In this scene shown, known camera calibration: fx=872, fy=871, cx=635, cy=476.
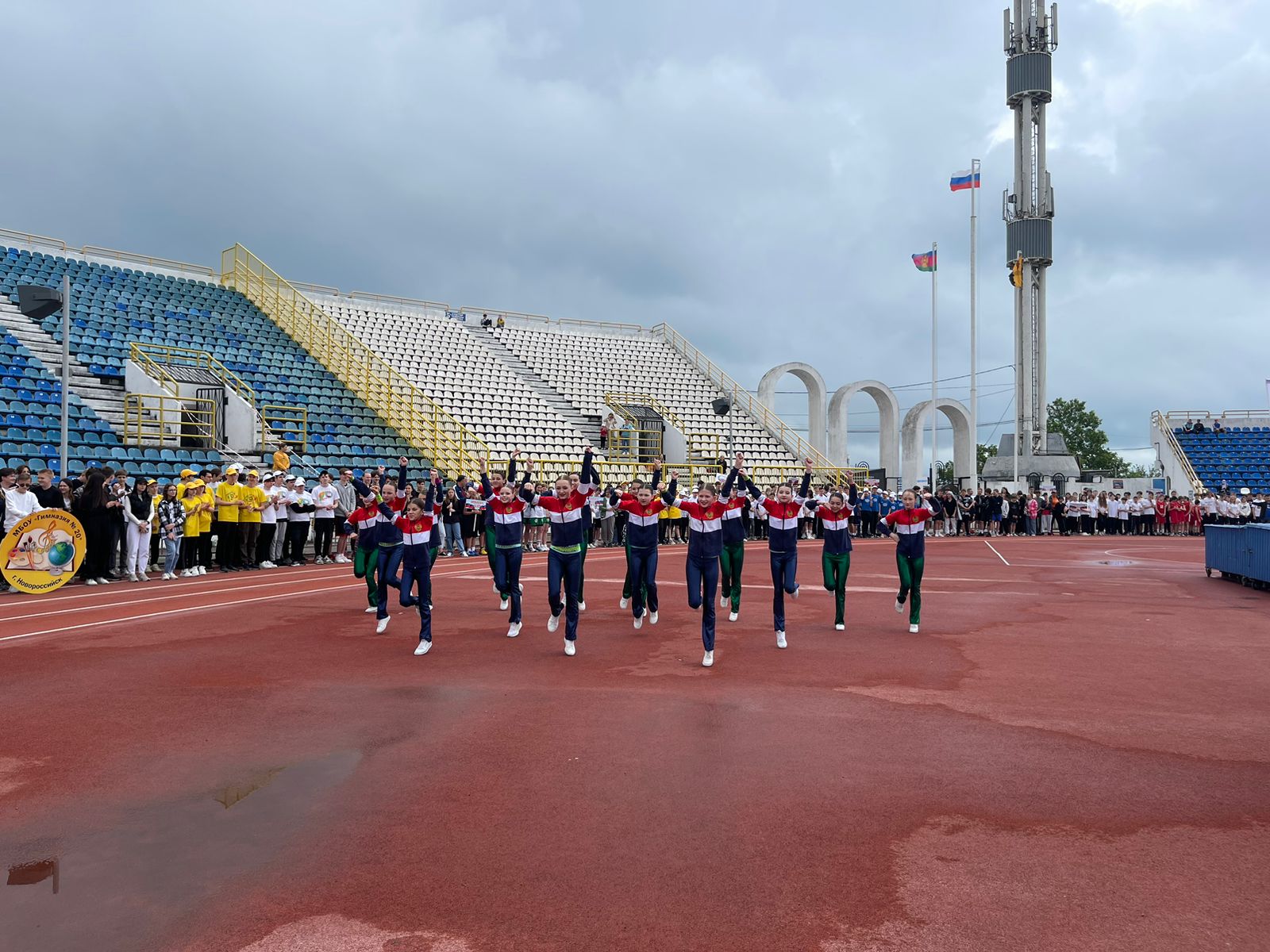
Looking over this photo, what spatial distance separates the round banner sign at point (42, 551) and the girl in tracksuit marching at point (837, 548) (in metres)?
12.3

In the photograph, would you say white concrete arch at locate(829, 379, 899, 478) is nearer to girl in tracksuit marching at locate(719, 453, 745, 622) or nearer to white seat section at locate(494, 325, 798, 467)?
white seat section at locate(494, 325, 798, 467)

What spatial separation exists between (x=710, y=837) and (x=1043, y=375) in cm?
4849

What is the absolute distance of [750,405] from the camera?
4066 centimetres

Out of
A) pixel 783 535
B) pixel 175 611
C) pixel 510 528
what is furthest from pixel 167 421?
pixel 783 535

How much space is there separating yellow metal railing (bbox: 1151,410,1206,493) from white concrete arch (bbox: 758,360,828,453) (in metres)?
18.6

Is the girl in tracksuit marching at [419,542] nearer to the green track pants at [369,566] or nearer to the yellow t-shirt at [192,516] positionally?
the green track pants at [369,566]

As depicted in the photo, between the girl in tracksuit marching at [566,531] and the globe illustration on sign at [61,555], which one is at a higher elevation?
the girl in tracksuit marching at [566,531]

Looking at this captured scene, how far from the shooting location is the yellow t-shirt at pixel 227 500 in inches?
693

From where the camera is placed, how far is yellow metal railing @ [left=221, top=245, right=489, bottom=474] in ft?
90.6

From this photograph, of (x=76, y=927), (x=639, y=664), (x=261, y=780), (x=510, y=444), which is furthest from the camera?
(x=510, y=444)

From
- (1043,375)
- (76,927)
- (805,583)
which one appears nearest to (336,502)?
(805,583)

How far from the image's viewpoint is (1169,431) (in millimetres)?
46656

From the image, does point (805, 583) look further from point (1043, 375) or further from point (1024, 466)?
point (1043, 375)

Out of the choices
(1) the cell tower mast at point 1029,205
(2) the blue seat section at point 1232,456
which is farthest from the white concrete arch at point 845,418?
(2) the blue seat section at point 1232,456
